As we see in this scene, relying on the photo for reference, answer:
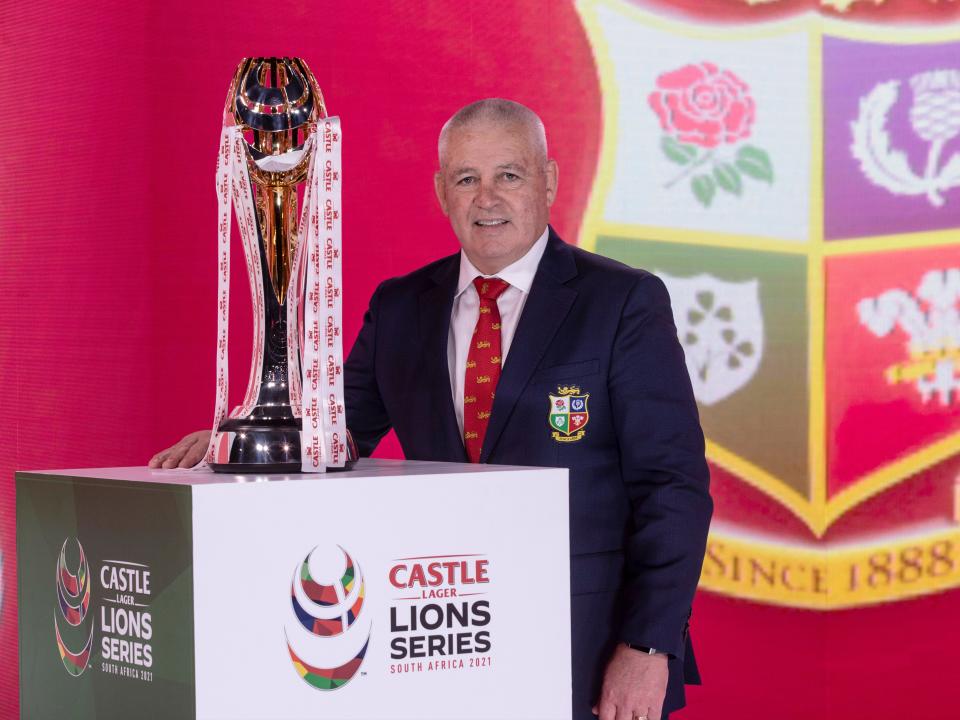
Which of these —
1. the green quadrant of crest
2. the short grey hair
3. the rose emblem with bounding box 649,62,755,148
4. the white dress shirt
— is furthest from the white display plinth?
the rose emblem with bounding box 649,62,755,148

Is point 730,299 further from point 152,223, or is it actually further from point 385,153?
point 152,223

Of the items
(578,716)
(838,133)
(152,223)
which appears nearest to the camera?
(578,716)

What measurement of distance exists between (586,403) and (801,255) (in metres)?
1.48

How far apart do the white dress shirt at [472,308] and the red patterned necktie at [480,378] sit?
0.04ft

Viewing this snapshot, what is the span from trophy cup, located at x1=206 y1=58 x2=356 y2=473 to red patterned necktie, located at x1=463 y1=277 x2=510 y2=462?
459 mm

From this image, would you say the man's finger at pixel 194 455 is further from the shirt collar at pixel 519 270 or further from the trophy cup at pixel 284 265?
the shirt collar at pixel 519 270

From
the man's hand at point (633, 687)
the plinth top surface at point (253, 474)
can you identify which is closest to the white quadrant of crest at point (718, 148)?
the man's hand at point (633, 687)

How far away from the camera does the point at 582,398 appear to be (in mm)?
1728

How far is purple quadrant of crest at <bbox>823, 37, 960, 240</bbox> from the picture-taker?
3.03 meters

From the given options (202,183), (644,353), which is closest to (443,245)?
(202,183)

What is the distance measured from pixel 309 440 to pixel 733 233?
1998mm

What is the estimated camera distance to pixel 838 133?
Result: 3037 millimetres

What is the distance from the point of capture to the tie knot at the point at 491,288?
1838 mm

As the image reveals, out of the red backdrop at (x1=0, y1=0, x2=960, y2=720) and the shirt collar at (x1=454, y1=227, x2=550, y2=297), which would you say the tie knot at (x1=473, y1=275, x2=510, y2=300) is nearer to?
the shirt collar at (x1=454, y1=227, x2=550, y2=297)
